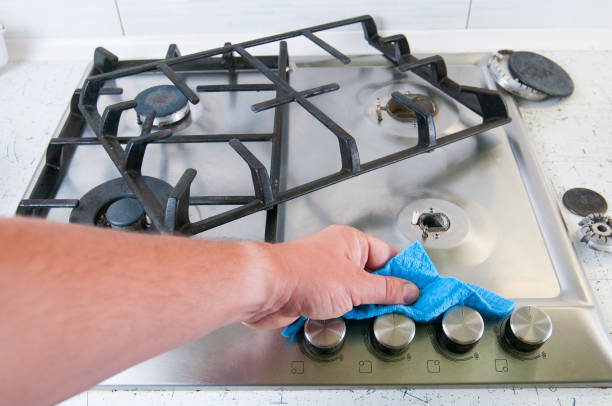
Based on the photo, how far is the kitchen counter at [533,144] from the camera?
0.48 meters

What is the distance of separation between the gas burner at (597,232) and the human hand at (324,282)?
0.24 meters

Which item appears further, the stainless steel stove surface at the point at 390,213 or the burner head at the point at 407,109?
the burner head at the point at 407,109

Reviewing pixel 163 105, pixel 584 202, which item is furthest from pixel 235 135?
pixel 584 202

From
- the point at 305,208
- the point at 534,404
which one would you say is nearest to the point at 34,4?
the point at 305,208

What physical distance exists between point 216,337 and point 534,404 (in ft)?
1.07

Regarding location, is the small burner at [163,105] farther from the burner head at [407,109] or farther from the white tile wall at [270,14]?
the burner head at [407,109]

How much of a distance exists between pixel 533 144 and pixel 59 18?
0.89m

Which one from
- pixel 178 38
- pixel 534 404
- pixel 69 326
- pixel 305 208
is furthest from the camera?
pixel 178 38

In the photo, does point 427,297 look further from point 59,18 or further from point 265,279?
point 59,18

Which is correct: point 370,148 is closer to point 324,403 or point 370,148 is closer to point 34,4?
point 324,403

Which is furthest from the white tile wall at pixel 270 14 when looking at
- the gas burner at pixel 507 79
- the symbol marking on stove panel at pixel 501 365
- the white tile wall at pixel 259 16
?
the symbol marking on stove panel at pixel 501 365

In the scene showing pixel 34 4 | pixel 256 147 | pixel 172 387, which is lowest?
pixel 172 387

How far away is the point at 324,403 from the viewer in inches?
18.7

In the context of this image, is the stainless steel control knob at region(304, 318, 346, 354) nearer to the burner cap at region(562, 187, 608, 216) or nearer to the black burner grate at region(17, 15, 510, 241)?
the black burner grate at region(17, 15, 510, 241)
